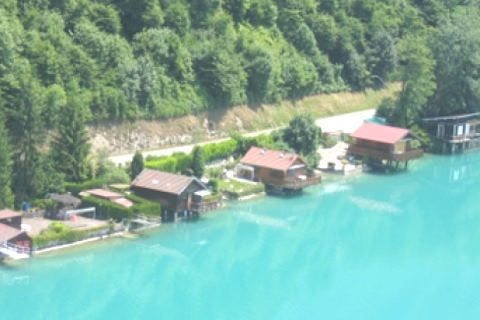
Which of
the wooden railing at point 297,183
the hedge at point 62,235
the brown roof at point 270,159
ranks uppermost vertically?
the brown roof at point 270,159

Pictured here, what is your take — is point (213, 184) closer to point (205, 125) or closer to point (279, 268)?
point (205, 125)

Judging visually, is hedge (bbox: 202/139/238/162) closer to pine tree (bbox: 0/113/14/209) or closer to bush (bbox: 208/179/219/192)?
bush (bbox: 208/179/219/192)

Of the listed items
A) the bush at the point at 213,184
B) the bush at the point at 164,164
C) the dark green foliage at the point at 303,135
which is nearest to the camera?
the bush at the point at 164,164

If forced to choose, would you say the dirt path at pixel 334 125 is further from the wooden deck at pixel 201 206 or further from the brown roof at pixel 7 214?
the brown roof at pixel 7 214

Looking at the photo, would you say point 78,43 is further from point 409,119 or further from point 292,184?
point 409,119

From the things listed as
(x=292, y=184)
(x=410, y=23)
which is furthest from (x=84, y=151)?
(x=410, y=23)

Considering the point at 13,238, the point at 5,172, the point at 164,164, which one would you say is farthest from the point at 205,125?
the point at 13,238

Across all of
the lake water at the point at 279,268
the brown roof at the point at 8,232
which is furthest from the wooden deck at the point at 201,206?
the brown roof at the point at 8,232
